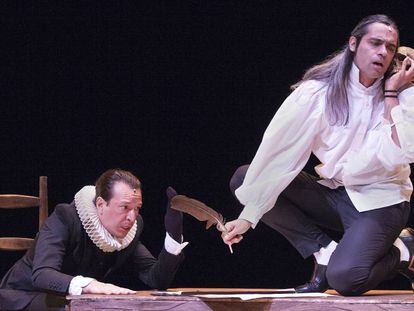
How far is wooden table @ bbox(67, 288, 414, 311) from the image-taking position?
2.74 m

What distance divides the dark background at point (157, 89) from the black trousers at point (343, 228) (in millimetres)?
1221

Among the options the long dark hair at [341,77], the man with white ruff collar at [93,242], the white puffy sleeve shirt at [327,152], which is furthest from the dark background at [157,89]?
the white puffy sleeve shirt at [327,152]

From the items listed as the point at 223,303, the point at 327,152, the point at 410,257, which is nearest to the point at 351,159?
the point at 327,152

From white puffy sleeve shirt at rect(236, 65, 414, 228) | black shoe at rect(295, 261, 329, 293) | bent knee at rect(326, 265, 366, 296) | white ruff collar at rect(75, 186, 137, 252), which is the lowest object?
black shoe at rect(295, 261, 329, 293)

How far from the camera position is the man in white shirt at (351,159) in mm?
3064

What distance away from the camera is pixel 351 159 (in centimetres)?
314

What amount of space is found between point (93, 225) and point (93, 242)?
79mm

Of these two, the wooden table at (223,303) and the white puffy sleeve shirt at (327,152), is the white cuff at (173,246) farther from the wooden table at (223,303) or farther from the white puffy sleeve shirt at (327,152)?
the wooden table at (223,303)

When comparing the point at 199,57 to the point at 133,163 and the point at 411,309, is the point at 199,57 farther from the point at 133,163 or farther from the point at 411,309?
the point at 411,309

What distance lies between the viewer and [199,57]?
4.54 meters

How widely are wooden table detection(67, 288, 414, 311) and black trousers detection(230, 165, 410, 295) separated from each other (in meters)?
0.19

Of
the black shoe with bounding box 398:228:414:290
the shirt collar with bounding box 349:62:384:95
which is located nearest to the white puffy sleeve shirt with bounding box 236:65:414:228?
the shirt collar with bounding box 349:62:384:95

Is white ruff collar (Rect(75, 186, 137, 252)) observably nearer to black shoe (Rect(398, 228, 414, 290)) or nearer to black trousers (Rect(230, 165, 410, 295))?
black trousers (Rect(230, 165, 410, 295))

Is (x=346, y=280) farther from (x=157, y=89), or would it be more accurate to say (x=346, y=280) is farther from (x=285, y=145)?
(x=157, y=89)
